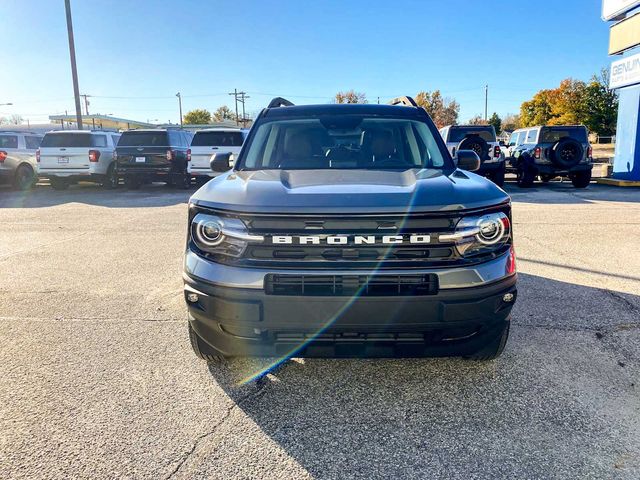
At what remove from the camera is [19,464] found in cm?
225

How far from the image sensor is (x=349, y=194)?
8.20 ft

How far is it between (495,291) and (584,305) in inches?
95.0

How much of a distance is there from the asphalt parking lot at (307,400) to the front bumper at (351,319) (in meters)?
0.41

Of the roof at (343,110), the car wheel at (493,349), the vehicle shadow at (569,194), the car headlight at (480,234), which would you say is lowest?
the car wheel at (493,349)

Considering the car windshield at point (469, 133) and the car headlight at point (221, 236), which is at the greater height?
the car windshield at point (469, 133)

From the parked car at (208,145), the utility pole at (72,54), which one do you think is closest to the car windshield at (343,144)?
the parked car at (208,145)

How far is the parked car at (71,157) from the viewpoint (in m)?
14.3

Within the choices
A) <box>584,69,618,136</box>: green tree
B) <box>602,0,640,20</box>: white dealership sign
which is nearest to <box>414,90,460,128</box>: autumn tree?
<box>584,69,618,136</box>: green tree

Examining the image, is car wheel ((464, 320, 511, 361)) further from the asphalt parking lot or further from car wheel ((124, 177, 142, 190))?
car wheel ((124, 177, 142, 190))

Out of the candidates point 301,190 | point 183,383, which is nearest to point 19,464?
point 183,383

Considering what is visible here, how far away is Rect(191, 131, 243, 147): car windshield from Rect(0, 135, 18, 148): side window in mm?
5782

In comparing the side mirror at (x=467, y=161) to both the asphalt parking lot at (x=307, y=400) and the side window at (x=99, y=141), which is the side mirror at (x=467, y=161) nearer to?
the asphalt parking lot at (x=307, y=400)

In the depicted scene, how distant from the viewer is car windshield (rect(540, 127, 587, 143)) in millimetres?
14562

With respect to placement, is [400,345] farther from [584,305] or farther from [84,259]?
[84,259]
